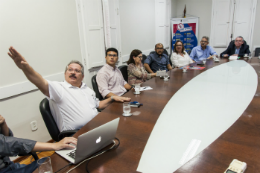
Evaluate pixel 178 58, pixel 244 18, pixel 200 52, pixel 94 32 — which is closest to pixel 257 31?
pixel 244 18

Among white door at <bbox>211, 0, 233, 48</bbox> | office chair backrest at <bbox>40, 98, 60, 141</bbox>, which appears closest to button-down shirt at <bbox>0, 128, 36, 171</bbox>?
office chair backrest at <bbox>40, 98, 60, 141</bbox>

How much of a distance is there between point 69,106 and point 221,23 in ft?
20.1

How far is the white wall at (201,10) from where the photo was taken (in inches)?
252

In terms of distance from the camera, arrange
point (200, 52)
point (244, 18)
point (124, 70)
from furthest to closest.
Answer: point (244, 18) → point (200, 52) → point (124, 70)

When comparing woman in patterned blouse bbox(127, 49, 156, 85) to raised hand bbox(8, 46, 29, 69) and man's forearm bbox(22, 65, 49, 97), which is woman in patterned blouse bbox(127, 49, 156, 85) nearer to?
man's forearm bbox(22, 65, 49, 97)

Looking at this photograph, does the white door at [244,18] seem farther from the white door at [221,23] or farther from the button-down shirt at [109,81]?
the button-down shirt at [109,81]

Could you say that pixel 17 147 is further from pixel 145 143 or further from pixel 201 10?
pixel 201 10

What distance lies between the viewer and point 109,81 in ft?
8.40

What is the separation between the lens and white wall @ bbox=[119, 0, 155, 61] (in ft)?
14.2

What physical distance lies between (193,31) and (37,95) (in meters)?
5.76

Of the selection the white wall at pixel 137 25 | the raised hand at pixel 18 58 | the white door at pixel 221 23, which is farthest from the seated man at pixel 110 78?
the white door at pixel 221 23

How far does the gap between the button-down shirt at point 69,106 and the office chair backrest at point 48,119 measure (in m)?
0.06

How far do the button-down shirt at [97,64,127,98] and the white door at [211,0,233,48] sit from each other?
4896 mm

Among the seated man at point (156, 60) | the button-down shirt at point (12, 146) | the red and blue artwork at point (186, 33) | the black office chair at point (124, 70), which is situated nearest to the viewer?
the button-down shirt at point (12, 146)
